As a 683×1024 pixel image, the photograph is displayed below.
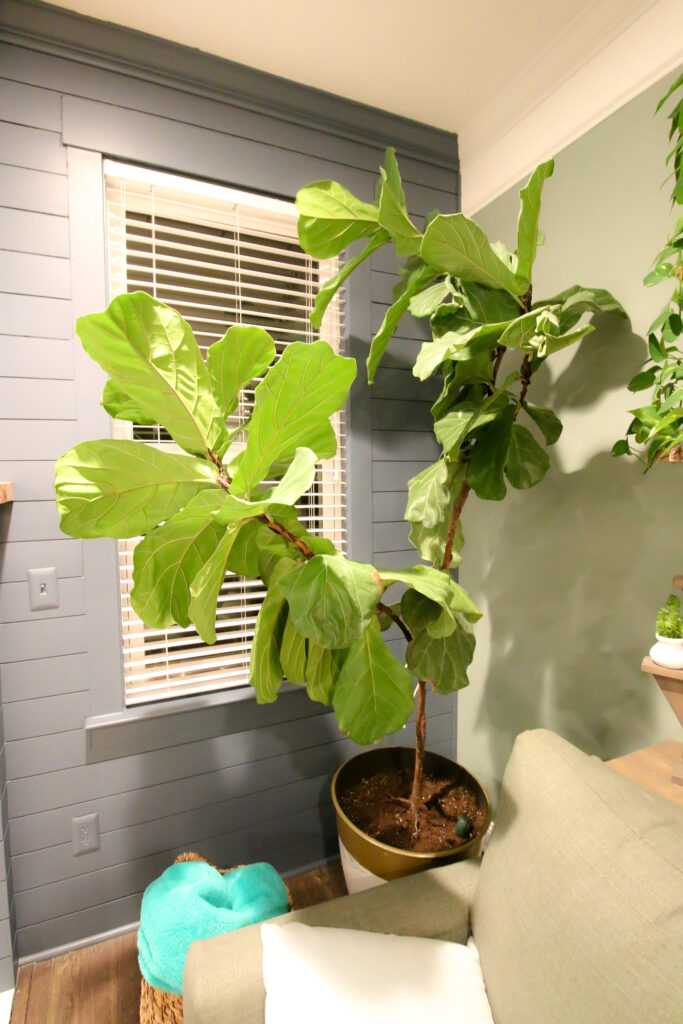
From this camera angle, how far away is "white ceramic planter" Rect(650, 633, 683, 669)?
1.00m

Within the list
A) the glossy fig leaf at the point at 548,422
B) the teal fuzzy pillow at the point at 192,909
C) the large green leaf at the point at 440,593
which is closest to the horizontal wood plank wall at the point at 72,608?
the teal fuzzy pillow at the point at 192,909

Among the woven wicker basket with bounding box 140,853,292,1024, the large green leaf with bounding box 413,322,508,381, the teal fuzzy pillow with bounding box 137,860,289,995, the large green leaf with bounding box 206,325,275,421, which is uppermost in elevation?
the large green leaf with bounding box 413,322,508,381

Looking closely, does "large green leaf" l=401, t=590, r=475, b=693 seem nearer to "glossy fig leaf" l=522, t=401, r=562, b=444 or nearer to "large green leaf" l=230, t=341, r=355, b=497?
"large green leaf" l=230, t=341, r=355, b=497

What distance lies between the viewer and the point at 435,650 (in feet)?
3.94

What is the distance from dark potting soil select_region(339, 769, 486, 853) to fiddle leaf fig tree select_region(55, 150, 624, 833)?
2.5 inches

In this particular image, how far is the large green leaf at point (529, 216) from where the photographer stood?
1.11m

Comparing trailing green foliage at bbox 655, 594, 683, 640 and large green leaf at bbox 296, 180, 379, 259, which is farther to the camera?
large green leaf at bbox 296, 180, 379, 259

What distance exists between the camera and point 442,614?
1088 mm

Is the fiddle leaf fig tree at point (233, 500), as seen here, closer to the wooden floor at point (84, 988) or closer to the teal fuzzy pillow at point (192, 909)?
the teal fuzzy pillow at point (192, 909)

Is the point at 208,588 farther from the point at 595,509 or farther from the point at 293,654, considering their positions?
the point at 595,509

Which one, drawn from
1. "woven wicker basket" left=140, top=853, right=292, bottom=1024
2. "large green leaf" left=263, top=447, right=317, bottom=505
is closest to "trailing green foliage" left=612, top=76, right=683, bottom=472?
"large green leaf" left=263, top=447, right=317, bottom=505

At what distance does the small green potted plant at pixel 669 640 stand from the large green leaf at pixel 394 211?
1.04 m

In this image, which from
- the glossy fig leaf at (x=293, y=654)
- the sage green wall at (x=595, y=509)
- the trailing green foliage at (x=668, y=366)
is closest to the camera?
the trailing green foliage at (x=668, y=366)

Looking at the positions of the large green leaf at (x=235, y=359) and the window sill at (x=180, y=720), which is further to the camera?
the window sill at (x=180, y=720)
